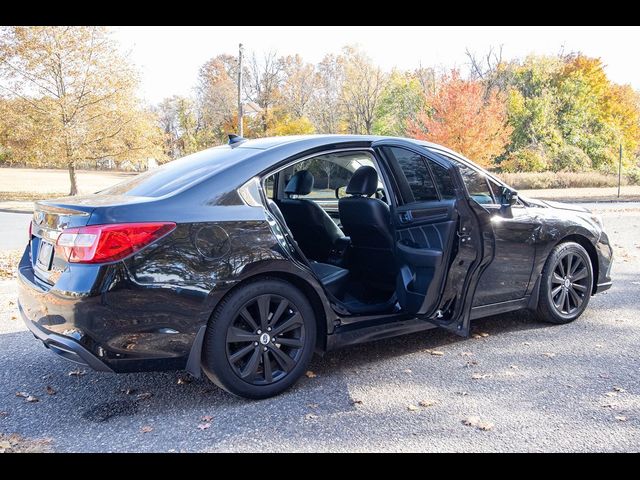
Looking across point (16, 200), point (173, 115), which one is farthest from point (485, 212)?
point (173, 115)

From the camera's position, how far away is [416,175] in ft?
14.7

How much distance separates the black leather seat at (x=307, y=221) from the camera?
4.98 meters

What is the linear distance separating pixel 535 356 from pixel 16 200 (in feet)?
98.7

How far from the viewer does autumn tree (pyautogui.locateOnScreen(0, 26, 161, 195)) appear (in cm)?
2830

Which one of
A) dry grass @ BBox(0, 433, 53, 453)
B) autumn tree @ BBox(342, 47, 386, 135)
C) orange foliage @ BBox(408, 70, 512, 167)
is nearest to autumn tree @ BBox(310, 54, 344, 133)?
autumn tree @ BBox(342, 47, 386, 135)

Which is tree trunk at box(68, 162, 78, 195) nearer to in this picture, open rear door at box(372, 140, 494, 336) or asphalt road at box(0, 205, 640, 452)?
asphalt road at box(0, 205, 640, 452)

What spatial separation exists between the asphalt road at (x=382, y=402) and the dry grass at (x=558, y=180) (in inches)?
1265

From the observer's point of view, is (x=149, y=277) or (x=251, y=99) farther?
(x=251, y=99)

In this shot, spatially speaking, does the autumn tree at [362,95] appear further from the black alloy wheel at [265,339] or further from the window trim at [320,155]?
the black alloy wheel at [265,339]

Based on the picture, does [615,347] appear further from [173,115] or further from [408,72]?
[173,115]

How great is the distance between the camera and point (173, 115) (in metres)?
68.4

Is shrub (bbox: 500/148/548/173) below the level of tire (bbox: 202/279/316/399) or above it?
above

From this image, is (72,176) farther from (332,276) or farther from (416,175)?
(416,175)

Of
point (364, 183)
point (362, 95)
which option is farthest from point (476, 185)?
point (362, 95)
